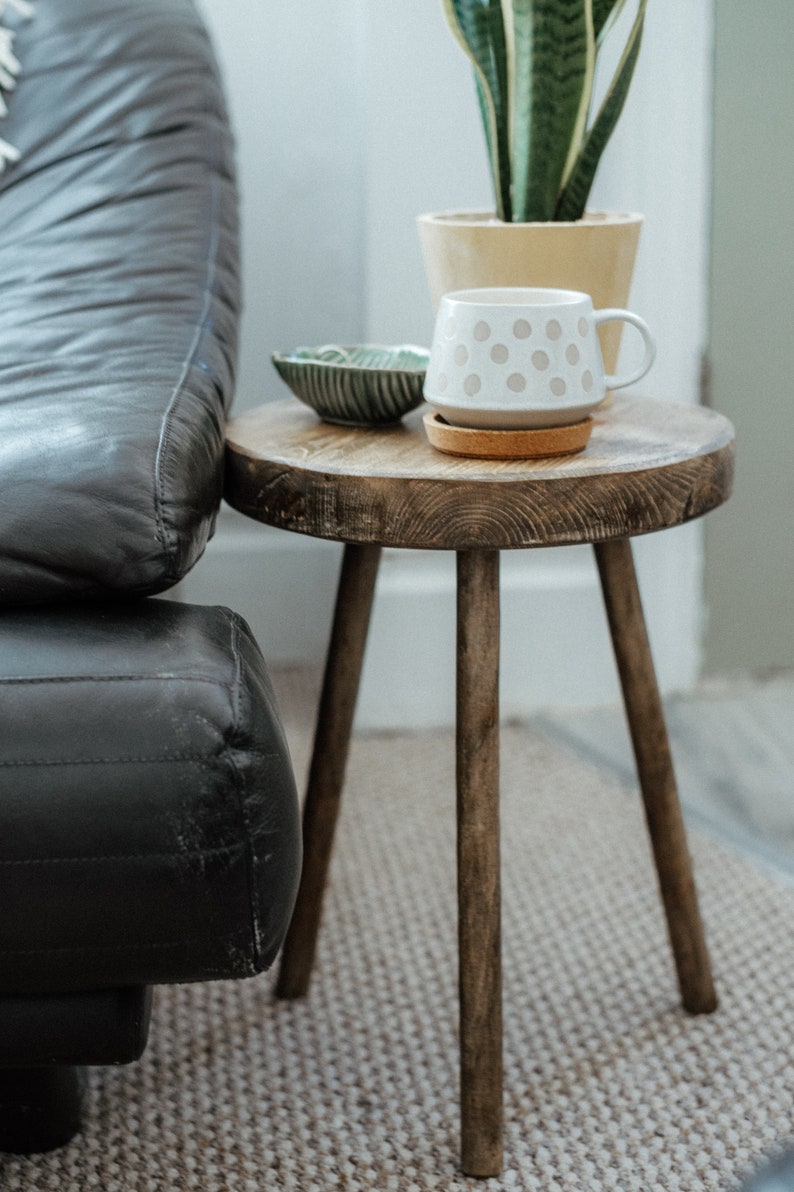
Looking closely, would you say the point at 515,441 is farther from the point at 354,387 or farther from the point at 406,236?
the point at 406,236

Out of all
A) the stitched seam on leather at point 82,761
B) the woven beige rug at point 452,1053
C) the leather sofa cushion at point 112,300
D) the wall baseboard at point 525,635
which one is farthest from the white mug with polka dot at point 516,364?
the wall baseboard at point 525,635

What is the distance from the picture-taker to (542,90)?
0.81 metres

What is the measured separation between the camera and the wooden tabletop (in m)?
0.66

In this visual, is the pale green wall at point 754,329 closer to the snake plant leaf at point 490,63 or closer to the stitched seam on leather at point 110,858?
the snake plant leaf at point 490,63

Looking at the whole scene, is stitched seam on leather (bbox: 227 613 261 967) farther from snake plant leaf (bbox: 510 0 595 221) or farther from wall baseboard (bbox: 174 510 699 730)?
wall baseboard (bbox: 174 510 699 730)

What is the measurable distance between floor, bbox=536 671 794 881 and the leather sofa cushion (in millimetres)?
678

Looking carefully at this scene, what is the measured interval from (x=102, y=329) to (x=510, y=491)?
32 centimetres

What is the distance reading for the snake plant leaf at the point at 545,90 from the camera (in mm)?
787

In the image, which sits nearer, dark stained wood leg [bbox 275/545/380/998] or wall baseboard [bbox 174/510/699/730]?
dark stained wood leg [bbox 275/545/380/998]

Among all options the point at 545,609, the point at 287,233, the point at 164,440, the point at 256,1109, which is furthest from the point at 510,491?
the point at 287,233

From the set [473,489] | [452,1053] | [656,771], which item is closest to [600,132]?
[473,489]

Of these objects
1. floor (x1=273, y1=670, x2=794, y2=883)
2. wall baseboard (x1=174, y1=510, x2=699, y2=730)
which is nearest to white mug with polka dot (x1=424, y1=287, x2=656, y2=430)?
floor (x1=273, y1=670, x2=794, y2=883)

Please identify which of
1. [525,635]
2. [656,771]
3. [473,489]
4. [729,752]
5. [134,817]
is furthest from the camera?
[525,635]

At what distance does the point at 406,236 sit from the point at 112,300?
1.93 feet
